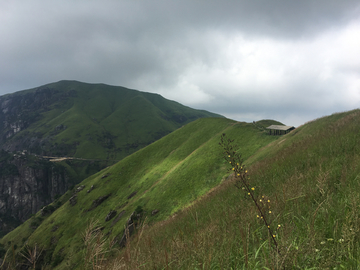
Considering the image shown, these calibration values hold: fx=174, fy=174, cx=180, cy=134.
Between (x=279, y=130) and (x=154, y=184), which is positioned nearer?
(x=279, y=130)

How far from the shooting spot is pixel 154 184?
48281mm

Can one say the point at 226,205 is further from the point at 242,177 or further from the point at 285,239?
the point at 285,239

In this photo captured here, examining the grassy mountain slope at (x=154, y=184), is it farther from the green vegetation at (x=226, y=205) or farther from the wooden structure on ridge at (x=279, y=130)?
the wooden structure on ridge at (x=279, y=130)

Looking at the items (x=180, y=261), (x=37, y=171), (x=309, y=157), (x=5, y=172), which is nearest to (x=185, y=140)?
(x=309, y=157)

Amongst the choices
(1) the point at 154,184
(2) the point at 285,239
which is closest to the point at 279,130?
(1) the point at 154,184

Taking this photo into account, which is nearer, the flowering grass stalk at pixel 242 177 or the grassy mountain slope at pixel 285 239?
the grassy mountain slope at pixel 285 239

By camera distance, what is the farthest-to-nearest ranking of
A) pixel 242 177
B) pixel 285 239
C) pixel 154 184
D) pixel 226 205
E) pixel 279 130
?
pixel 154 184, pixel 279 130, pixel 226 205, pixel 242 177, pixel 285 239

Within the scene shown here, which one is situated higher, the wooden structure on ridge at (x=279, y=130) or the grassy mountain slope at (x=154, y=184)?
the wooden structure on ridge at (x=279, y=130)

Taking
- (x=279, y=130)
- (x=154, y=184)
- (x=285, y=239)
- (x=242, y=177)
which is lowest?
(x=154, y=184)

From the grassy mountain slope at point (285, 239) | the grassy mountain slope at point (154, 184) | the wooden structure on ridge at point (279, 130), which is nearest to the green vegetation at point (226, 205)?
the grassy mountain slope at point (285, 239)

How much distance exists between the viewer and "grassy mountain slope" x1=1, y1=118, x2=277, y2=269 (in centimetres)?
3519

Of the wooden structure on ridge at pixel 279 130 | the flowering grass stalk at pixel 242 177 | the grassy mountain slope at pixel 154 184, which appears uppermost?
the wooden structure on ridge at pixel 279 130

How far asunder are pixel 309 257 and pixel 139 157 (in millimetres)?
73268

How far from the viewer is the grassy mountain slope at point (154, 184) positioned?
3519cm
